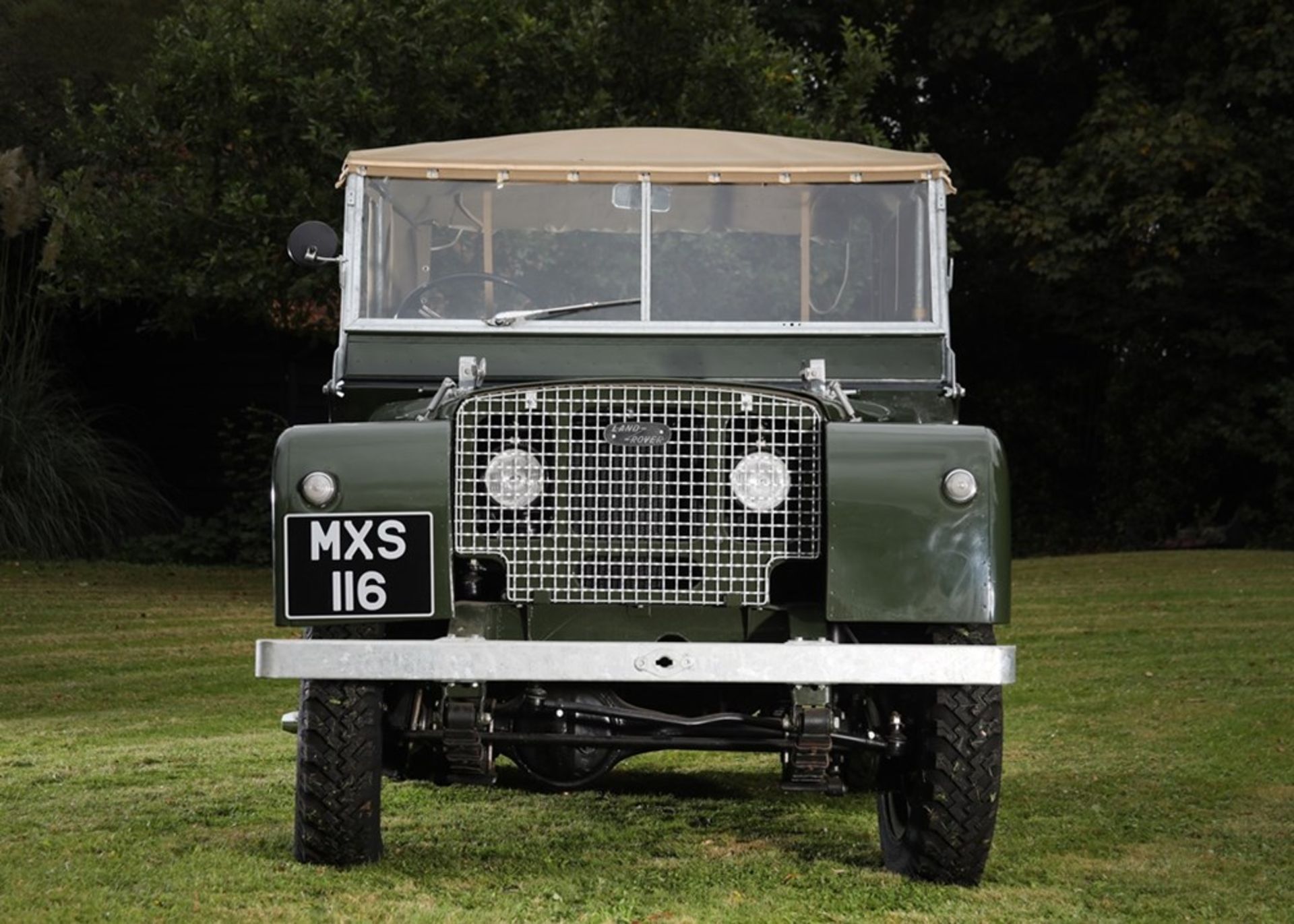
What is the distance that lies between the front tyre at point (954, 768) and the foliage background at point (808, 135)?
377 inches

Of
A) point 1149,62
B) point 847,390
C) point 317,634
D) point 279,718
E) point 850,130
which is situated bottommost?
point 279,718

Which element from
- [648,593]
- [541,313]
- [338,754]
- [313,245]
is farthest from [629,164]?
[338,754]

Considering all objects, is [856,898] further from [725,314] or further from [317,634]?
[725,314]

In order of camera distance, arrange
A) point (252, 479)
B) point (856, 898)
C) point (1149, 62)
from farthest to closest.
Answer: point (1149, 62) < point (252, 479) < point (856, 898)

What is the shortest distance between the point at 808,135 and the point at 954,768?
10190 mm

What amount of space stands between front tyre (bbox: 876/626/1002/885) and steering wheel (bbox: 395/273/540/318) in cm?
196

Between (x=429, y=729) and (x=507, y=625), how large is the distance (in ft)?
1.13

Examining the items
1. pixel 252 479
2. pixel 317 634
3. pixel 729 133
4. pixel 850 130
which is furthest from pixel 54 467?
pixel 317 634

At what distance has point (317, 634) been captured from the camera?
553 centimetres

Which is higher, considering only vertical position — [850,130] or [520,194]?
[850,130]

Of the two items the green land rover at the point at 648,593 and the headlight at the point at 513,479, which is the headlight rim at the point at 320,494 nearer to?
the green land rover at the point at 648,593

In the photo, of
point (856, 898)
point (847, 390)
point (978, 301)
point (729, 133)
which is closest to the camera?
point (856, 898)

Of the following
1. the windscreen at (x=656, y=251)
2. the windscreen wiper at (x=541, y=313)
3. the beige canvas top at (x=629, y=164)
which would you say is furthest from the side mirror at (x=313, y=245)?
the windscreen wiper at (x=541, y=313)

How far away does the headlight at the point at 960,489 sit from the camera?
5426mm
